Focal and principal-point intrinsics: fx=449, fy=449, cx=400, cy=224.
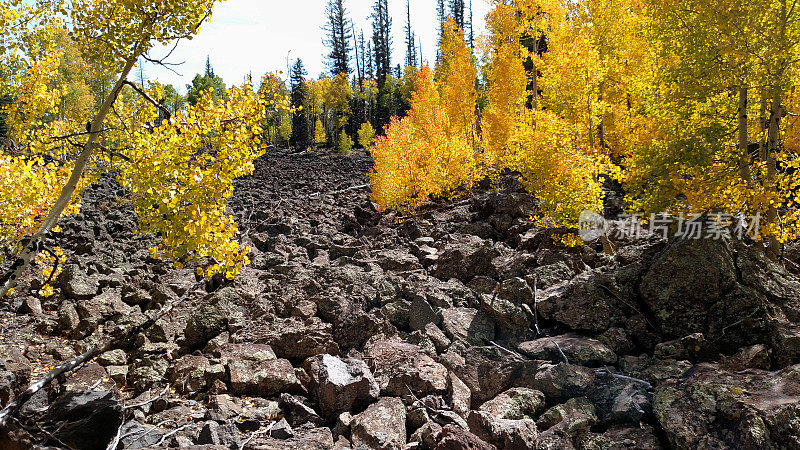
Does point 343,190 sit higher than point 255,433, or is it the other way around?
point 343,190

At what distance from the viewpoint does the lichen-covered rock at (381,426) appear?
4.94m

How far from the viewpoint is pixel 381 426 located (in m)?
5.18

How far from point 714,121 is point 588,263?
12.2ft

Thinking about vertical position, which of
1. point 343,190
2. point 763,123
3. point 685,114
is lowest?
point 343,190

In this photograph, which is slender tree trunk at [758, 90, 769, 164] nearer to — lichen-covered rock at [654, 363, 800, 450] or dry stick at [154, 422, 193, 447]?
lichen-covered rock at [654, 363, 800, 450]

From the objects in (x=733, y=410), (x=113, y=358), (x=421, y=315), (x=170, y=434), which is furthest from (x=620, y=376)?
(x=113, y=358)

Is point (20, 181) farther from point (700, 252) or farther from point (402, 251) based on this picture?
point (700, 252)

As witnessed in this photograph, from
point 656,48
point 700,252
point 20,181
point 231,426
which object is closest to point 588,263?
point 700,252

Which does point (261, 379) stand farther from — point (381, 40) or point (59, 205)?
point (381, 40)

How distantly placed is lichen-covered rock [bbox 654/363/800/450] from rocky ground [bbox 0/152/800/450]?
16 mm

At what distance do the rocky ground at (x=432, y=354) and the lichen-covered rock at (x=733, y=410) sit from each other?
0.02 meters

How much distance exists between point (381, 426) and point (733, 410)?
353cm

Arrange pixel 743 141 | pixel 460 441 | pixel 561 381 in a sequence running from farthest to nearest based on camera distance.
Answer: pixel 743 141, pixel 561 381, pixel 460 441

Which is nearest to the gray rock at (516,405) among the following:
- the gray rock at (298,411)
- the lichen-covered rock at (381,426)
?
the lichen-covered rock at (381,426)
